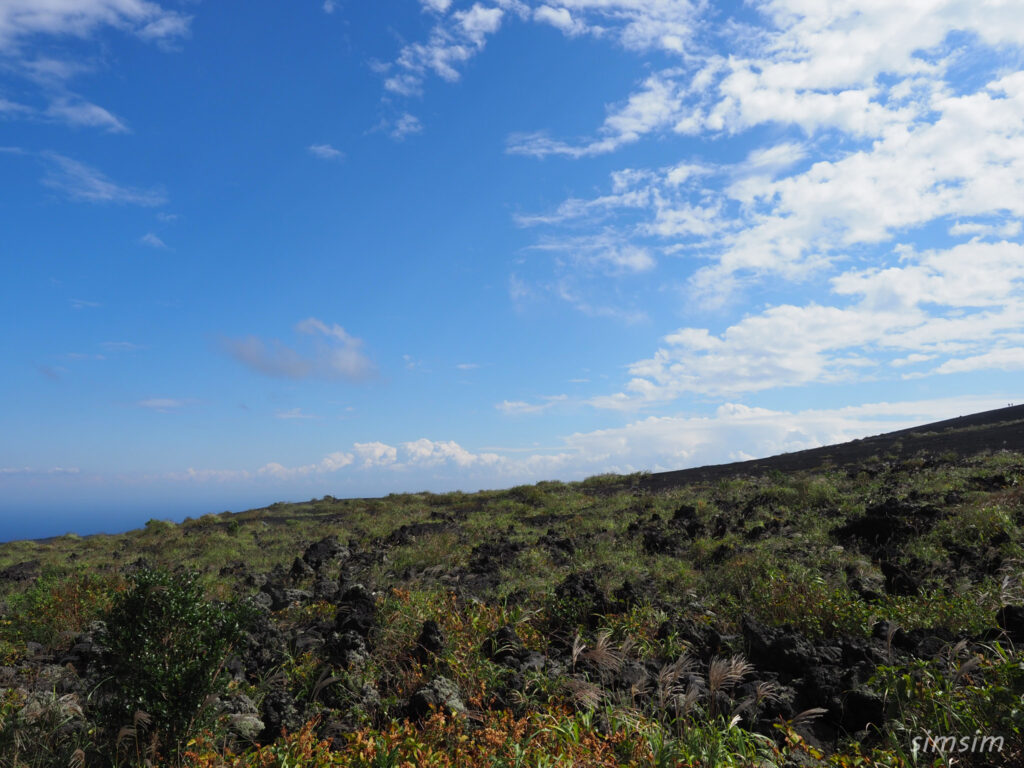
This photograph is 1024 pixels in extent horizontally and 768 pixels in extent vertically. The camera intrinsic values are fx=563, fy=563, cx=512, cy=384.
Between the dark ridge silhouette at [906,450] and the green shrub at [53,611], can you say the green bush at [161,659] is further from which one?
the dark ridge silhouette at [906,450]

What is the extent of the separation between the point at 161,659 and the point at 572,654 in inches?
157

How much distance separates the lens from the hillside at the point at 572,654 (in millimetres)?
4285

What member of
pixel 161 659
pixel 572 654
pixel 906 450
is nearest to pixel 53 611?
pixel 161 659

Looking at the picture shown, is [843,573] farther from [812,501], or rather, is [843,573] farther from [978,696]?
[812,501]

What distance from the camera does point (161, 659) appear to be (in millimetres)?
4516

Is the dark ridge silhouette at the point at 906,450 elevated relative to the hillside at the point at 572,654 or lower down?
elevated

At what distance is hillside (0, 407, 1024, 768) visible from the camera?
14.1ft

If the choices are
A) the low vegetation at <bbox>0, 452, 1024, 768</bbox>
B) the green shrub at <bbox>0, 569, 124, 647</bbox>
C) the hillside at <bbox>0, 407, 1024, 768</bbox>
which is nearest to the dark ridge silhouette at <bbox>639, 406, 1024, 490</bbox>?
the hillside at <bbox>0, 407, 1024, 768</bbox>

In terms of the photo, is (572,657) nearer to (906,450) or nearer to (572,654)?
(572,654)

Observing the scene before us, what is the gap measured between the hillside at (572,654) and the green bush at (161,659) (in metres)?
0.02

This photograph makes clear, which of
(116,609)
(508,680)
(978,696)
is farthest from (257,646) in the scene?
(978,696)

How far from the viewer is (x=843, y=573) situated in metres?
8.62

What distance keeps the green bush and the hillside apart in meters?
0.02

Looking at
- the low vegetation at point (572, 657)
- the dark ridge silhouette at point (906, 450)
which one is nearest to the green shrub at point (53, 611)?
the low vegetation at point (572, 657)
